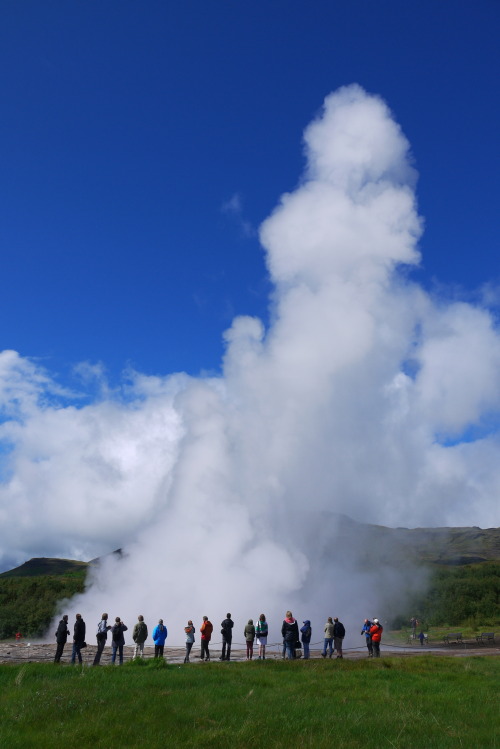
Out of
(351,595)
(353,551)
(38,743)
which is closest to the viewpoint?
(38,743)

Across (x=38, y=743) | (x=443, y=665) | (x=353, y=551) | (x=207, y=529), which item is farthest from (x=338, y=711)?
(x=353, y=551)

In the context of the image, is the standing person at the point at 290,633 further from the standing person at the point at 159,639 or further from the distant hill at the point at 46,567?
the distant hill at the point at 46,567

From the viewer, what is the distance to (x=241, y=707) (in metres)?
13.1

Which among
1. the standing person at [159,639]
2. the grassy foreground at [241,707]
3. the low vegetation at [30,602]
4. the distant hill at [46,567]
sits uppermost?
the distant hill at [46,567]

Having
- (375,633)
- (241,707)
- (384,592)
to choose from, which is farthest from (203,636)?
(384,592)

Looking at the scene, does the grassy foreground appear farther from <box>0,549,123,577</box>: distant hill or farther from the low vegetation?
<box>0,549,123,577</box>: distant hill

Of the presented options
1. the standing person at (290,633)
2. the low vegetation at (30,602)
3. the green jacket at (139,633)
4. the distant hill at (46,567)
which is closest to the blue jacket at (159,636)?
the green jacket at (139,633)

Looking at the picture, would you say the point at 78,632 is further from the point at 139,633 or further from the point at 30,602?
the point at 30,602

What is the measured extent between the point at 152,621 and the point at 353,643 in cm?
1371

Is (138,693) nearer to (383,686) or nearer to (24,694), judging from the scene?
(24,694)

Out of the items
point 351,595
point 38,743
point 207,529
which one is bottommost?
point 38,743

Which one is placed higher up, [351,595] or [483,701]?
[351,595]

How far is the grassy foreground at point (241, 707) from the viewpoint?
1066 centimetres

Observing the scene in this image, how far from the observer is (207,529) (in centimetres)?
4784
